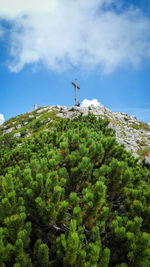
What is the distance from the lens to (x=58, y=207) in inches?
116

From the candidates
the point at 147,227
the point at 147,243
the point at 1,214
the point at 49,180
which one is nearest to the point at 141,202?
the point at 147,227

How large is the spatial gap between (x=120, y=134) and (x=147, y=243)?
15596 millimetres

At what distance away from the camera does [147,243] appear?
2.25 meters

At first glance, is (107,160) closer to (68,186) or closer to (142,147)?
(68,186)

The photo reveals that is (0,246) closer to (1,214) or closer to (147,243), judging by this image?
(1,214)

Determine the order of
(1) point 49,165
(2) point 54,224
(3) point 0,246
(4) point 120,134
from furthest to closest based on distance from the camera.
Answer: (4) point 120,134
(1) point 49,165
(2) point 54,224
(3) point 0,246

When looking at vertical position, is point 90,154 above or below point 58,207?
above

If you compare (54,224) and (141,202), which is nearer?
(54,224)

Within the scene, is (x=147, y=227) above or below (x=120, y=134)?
below

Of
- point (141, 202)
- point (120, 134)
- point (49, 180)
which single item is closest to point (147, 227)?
point (141, 202)

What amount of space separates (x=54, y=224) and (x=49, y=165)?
5.36 ft

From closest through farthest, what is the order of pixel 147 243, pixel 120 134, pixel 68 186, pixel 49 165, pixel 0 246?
pixel 0 246
pixel 147 243
pixel 68 186
pixel 49 165
pixel 120 134

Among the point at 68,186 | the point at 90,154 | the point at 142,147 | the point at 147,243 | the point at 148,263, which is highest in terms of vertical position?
the point at 142,147

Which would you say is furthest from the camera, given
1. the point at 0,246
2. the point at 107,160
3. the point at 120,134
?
the point at 120,134
